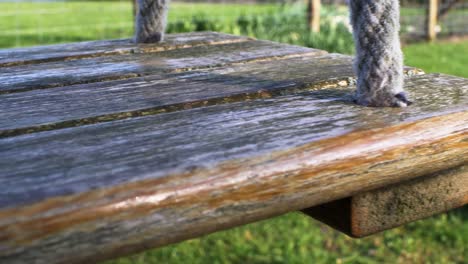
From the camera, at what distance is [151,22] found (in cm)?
180

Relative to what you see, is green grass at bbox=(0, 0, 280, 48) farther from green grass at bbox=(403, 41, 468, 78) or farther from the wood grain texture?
the wood grain texture

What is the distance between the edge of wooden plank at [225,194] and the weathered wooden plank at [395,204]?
57 mm

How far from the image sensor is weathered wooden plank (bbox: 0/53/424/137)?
0.99 meters

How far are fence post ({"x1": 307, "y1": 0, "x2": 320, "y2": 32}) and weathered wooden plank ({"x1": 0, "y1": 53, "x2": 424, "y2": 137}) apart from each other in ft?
18.1

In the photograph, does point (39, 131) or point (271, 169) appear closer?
point (271, 169)

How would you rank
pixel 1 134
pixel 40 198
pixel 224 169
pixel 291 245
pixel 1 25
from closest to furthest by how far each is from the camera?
pixel 40 198
pixel 224 169
pixel 1 134
pixel 291 245
pixel 1 25

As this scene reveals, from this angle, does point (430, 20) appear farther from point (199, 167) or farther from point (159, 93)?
point (199, 167)

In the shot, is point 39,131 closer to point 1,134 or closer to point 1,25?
point 1,134

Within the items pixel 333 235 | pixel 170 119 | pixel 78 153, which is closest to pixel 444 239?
pixel 333 235

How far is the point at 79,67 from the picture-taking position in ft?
4.83

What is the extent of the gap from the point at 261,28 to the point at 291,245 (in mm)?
3973

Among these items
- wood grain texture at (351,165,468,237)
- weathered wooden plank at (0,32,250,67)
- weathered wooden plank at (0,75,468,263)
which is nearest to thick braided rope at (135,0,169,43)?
weathered wooden plank at (0,32,250,67)

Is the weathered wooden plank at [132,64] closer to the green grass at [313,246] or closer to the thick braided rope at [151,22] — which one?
the thick braided rope at [151,22]

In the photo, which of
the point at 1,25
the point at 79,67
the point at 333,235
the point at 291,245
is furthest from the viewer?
the point at 1,25
